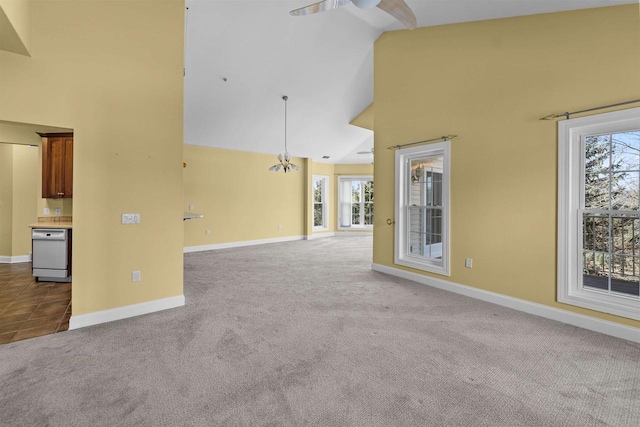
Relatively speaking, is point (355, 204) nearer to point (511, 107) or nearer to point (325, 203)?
point (325, 203)

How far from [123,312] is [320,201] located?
7.81 meters

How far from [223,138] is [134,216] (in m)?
4.44

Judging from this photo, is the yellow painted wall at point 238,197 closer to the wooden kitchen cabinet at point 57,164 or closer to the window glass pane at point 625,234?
the wooden kitchen cabinet at point 57,164

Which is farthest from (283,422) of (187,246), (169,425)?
(187,246)

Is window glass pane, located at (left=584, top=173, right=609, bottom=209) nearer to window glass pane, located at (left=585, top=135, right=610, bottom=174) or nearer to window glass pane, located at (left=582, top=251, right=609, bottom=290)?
window glass pane, located at (left=585, top=135, right=610, bottom=174)

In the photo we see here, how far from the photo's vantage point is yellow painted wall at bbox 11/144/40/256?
5.48 metres

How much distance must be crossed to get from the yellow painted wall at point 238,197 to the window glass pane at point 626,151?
285 inches

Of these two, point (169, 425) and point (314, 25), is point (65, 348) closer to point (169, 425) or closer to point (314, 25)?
point (169, 425)

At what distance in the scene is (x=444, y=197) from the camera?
13.1 ft

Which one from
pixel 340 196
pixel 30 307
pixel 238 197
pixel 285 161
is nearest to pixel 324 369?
pixel 30 307

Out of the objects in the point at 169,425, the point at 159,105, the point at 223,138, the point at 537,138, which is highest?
the point at 223,138

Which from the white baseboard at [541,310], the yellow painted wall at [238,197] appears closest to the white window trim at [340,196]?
the yellow painted wall at [238,197]

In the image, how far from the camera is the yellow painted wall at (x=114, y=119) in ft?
8.61

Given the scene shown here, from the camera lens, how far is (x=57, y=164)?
15.4ft
